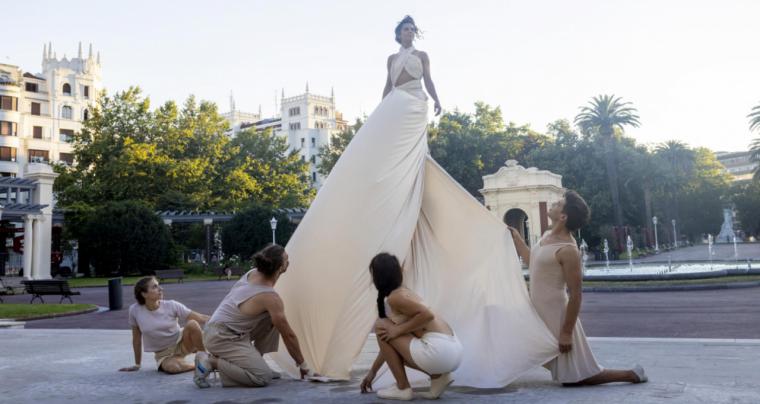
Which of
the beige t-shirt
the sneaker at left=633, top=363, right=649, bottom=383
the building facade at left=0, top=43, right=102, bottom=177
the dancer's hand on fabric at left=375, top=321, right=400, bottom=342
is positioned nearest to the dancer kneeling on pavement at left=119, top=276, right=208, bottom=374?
the beige t-shirt

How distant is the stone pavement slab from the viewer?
4922mm

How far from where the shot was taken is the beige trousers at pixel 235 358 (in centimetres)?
566

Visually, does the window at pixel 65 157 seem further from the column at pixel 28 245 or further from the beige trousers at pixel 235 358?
the beige trousers at pixel 235 358

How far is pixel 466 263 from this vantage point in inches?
235

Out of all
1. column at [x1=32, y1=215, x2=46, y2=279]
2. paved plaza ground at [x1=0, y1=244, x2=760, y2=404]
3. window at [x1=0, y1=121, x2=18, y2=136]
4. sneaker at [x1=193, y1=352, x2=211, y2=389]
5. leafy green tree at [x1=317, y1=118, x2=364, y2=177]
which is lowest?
paved plaza ground at [x1=0, y1=244, x2=760, y2=404]

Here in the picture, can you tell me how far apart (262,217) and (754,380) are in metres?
40.7

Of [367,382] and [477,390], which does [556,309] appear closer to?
[477,390]

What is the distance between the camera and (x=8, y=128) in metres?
64.1

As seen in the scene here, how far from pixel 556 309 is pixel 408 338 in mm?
1372

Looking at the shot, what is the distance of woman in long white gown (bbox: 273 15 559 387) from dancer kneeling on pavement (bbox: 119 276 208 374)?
99 cm

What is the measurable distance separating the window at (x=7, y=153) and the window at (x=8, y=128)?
1.47m

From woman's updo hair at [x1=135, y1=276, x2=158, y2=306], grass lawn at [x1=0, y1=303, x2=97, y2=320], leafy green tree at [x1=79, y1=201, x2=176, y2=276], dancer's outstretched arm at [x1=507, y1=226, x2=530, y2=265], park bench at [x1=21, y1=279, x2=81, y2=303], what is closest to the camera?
dancer's outstretched arm at [x1=507, y1=226, x2=530, y2=265]

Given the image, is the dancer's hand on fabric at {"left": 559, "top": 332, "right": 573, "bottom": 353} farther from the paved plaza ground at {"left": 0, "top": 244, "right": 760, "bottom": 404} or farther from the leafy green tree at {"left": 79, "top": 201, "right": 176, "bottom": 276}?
the leafy green tree at {"left": 79, "top": 201, "right": 176, "bottom": 276}

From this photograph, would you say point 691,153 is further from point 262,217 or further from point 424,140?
point 424,140
